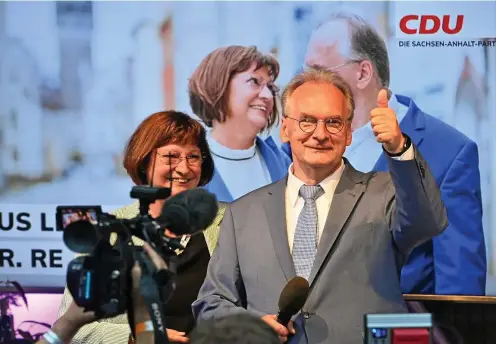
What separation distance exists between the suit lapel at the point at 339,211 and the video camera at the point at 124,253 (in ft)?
2.31

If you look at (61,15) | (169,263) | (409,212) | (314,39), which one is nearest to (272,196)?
(409,212)

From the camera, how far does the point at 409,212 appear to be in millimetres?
1898

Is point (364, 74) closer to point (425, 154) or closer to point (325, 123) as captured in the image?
point (425, 154)

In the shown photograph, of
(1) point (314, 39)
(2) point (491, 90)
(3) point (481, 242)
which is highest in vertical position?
(1) point (314, 39)

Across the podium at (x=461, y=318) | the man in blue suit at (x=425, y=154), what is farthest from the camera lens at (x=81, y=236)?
the man in blue suit at (x=425, y=154)

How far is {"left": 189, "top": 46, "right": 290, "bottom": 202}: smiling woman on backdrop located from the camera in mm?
3131

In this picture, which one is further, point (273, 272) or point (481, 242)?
point (481, 242)

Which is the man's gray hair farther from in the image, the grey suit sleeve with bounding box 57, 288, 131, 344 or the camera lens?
the camera lens

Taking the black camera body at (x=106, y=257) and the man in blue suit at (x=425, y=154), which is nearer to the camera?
the black camera body at (x=106, y=257)

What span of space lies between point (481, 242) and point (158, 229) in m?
2.03

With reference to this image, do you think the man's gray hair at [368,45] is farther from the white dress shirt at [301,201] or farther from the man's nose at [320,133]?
the man's nose at [320,133]

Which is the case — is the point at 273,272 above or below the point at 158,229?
below

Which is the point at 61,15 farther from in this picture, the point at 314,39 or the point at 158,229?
the point at 158,229

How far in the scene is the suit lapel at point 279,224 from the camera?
Answer: 2051mm
